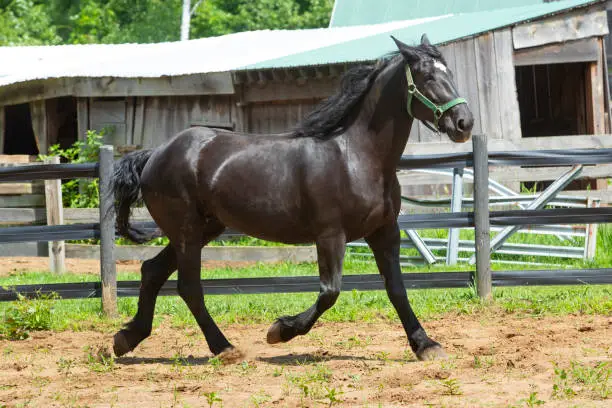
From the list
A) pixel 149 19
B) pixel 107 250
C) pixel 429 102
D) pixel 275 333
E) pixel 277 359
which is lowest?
pixel 277 359

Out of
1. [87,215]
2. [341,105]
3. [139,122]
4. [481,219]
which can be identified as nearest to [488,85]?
[87,215]

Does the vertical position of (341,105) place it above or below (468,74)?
below

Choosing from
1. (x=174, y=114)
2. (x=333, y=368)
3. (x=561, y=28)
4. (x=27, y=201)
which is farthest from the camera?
(x=174, y=114)

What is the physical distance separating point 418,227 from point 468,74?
22.8 ft

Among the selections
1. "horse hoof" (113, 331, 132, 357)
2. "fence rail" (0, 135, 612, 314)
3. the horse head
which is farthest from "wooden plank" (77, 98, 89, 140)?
the horse head

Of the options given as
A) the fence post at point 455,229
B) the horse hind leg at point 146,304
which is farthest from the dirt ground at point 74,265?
the horse hind leg at point 146,304

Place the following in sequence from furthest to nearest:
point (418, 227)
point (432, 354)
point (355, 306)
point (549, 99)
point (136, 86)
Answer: point (549, 99)
point (136, 86)
point (418, 227)
point (355, 306)
point (432, 354)

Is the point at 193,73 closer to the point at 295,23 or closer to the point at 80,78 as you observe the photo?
the point at 80,78

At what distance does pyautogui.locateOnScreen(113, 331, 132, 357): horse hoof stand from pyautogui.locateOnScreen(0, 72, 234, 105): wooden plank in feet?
34.2

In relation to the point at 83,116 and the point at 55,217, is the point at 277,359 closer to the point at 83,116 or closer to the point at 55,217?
the point at 55,217

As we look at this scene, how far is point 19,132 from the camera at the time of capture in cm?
2428

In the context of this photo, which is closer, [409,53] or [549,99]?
[409,53]

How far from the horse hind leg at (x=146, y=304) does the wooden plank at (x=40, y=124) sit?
12.7 meters

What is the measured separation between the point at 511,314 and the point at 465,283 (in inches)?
33.0
